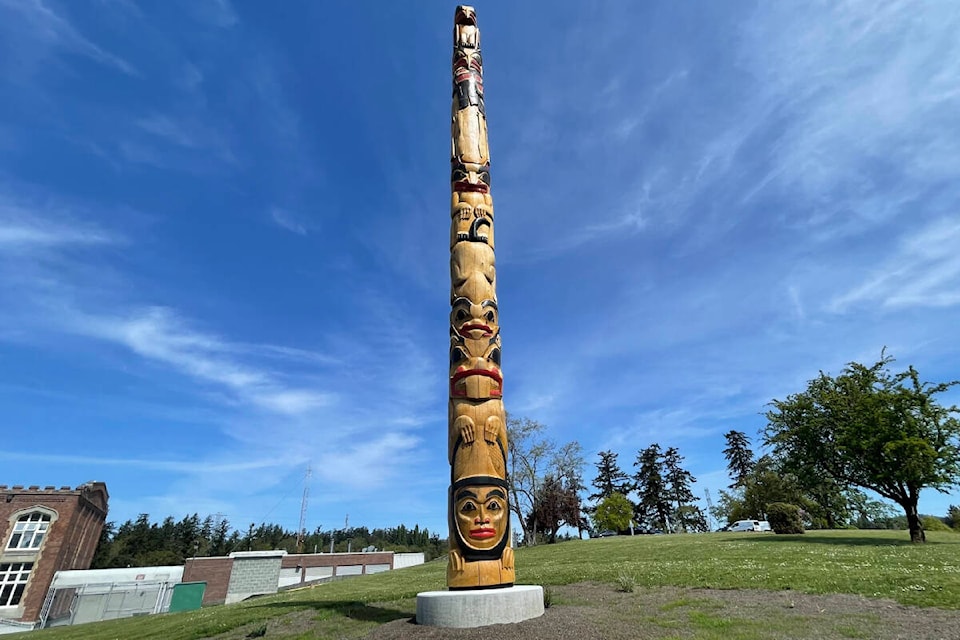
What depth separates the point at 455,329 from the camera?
1091cm

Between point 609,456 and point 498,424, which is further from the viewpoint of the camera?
point 609,456

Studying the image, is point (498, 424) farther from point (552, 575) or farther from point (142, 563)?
point (142, 563)

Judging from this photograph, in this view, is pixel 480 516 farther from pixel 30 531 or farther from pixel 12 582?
pixel 30 531

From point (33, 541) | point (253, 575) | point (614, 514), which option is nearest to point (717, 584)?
point (614, 514)

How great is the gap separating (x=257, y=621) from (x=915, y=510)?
2637 cm

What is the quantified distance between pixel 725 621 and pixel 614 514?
133ft

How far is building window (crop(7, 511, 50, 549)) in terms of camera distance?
121 ft

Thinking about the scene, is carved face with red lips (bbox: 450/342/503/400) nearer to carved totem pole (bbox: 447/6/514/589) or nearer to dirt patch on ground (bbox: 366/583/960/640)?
carved totem pole (bbox: 447/6/514/589)

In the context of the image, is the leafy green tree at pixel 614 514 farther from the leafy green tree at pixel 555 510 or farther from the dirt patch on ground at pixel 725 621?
the dirt patch on ground at pixel 725 621

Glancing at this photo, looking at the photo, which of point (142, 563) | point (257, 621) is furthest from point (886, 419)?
point (142, 563)

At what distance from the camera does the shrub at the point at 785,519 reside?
28266 millimetres

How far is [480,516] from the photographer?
30.6 ft

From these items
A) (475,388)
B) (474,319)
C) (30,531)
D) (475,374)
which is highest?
(474,319)

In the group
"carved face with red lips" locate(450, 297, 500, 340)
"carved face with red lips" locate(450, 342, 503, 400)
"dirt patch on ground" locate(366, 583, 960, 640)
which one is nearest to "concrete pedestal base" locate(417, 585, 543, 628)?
"dirt patch on ground" locate(366, 583, 960, 640)
